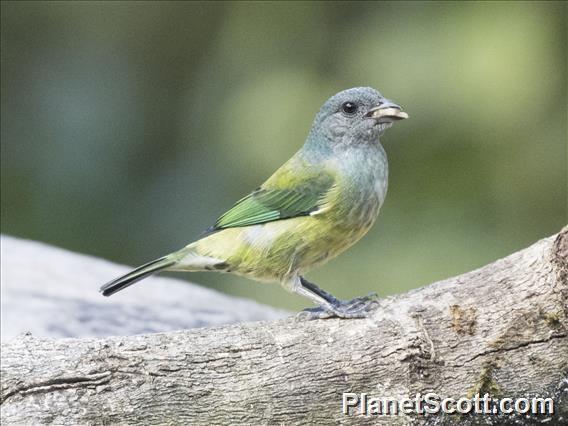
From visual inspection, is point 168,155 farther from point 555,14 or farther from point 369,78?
point 555,14

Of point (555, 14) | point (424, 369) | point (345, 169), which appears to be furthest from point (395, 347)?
point (555, 14)

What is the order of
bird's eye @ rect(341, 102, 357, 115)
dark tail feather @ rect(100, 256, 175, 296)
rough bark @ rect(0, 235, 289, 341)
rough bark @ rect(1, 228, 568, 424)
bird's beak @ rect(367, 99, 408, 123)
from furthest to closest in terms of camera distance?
rough bark @ rect(0, 235, 289, 341), bird's eye @ rect(341, 102, 357, 115), bird's beak @ rect(367, 99, 408, 123), dark tail feather @ rect(100, 256, 175, 296), rough bark @ rect(1, 228, 568, 424)

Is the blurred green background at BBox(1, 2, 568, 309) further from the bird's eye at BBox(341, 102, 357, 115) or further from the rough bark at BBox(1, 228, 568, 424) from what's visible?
the rough bark at BBox(1, 228, 568, 424)

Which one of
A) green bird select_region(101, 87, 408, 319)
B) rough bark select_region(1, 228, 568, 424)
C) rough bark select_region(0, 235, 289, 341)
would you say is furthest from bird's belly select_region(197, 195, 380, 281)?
rough bark select_region(0, 235, 289, 341)

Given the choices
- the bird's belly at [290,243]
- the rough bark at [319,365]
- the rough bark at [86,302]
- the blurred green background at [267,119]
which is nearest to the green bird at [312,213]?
the bird's belly at [290,243]

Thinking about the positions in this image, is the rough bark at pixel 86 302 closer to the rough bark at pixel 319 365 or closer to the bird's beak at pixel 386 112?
the rough bark at pixel 319 365

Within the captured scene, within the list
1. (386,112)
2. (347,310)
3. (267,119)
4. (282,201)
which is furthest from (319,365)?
(267,119)

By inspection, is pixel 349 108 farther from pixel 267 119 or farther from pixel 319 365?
pixel 267 119
